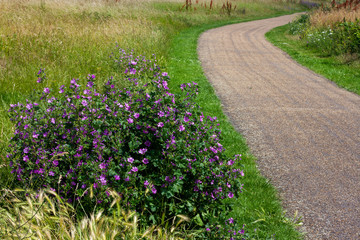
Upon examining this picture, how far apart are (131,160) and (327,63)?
36.1 feet

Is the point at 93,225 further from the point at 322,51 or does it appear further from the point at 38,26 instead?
the point at 322,51

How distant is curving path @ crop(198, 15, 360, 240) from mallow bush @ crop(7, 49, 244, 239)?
1.28 metres

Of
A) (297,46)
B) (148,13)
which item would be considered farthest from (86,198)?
(148,13)

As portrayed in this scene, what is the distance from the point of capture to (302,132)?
6.11 m

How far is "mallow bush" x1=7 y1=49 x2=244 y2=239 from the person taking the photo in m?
2.90

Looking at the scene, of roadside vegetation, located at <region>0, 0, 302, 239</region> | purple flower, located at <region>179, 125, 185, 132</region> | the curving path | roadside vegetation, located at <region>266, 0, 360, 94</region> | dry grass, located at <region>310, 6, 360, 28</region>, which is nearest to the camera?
roadside vegetation, located at <region>0, 0, 302, 239</region>

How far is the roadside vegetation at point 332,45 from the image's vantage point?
10.8 m

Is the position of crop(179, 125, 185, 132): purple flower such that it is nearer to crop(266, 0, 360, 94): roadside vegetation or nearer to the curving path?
the curving path

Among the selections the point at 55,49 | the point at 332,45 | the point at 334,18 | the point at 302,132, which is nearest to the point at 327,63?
the point at 332,45

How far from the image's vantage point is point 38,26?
33.1 ft

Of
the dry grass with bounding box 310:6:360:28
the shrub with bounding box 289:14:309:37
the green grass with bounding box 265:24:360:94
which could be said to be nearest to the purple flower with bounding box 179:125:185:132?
the green grass with bounding box 265:24:360:94

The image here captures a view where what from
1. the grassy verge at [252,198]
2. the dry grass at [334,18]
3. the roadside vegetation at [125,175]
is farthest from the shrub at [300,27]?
the roadside vegetation at [125,175]

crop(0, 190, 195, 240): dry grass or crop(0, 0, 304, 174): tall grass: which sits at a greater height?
crop(0, 0, 304, 174): tall grass

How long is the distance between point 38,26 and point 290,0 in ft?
123
